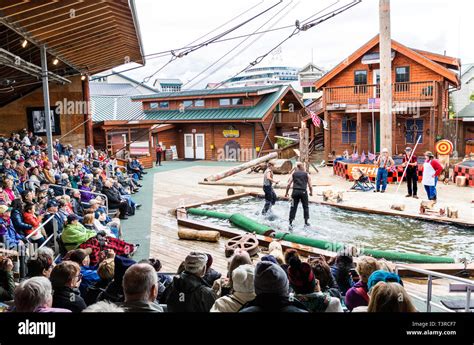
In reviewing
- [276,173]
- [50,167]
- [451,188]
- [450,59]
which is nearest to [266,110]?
[276,173]

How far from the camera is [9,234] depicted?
545 cm

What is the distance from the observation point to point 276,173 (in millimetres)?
16656

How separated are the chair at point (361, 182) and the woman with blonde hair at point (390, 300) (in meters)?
10.9

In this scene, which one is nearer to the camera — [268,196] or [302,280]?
[302,280]

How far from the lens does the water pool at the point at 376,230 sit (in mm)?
7070

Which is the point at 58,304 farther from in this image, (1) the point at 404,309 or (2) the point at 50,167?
(2) the point at 50,167

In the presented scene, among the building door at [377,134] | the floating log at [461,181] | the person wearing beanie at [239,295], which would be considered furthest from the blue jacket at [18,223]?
the building door at [377,134]

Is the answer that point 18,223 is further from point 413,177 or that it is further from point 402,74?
point 402,74

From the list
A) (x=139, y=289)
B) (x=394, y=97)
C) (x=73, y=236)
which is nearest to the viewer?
(x=139, y=289)

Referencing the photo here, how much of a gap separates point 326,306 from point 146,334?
1150mm

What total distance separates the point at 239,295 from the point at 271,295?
0.57 meters

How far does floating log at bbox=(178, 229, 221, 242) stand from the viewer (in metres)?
7.44

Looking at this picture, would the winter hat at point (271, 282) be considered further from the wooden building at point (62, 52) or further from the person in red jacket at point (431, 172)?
the person in red jacket at point (431, 172)

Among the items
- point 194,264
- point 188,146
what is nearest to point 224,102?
point 188,146
